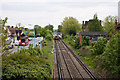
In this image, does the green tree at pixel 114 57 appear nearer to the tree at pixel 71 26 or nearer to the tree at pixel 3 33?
the tree at pixel 3 33

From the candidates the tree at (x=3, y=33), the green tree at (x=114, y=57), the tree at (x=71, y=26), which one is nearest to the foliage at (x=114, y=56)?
the green tree at (x=114, y=57)

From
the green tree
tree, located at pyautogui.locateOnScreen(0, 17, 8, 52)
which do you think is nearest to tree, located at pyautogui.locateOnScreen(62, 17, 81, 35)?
the green tree

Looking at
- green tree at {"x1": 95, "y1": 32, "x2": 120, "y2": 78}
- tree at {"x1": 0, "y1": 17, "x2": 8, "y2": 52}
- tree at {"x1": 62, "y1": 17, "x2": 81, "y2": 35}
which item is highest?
tree at {"x1": 62, "y1": 17, "x2": 81, "y2": 35}

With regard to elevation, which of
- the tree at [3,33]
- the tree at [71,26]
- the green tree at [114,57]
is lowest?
the green tree at [114,57]

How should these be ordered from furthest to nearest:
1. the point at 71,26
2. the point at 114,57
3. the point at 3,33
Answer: the point at 71,26, the point at 114,57, the point at 3,33

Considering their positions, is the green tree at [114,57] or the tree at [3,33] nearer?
the tree at [3,33]

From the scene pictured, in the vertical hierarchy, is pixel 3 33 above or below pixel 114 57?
above

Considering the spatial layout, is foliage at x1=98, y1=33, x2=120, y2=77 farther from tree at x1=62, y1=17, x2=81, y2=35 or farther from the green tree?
tree at x1=62, y1=17, x2=81, y2=35

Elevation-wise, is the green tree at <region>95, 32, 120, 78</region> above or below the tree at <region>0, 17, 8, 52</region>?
below

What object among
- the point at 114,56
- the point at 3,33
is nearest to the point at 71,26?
the point at 114,56

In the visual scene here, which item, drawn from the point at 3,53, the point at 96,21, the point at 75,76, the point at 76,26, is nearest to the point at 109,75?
the point at 75,76

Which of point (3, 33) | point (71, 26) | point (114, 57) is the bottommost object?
point (114, 57)

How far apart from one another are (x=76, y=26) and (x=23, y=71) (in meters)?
46.4

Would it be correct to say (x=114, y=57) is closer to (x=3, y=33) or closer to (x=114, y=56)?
(x=114, y=56)
